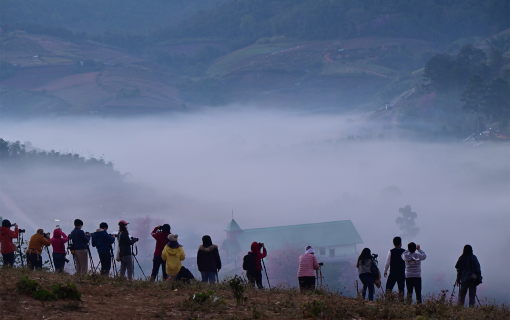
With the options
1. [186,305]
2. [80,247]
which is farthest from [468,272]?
[80,247]

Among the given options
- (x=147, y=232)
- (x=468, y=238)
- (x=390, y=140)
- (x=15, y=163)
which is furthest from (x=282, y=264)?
(x=390, y=140)

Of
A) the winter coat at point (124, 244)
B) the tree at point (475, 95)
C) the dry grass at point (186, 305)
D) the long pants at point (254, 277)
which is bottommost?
the dry grass at point (186, 305)

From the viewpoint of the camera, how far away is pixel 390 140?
196625 mm

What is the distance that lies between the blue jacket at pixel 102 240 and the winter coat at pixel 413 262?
7825mm

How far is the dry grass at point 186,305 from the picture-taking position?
10414 mm

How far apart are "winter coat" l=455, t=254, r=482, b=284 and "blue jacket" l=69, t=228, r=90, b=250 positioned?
9.99m

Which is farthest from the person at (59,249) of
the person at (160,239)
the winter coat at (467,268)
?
the winter coat at (467,268)

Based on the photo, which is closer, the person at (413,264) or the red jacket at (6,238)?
the person at (413,264)

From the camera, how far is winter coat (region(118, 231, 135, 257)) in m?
15.6

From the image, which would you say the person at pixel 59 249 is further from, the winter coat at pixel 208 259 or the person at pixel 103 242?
the winter coat at pixel 208 259

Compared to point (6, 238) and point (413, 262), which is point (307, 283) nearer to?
point (413, 262)

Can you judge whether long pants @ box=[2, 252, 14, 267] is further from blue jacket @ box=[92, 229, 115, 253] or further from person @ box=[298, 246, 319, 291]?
person @ box=[298, 246, 319, 291]

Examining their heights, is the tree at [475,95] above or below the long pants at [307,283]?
above

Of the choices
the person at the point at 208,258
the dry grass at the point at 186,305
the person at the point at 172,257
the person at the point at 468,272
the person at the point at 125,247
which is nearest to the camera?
the dry grass at the point at 186,305
